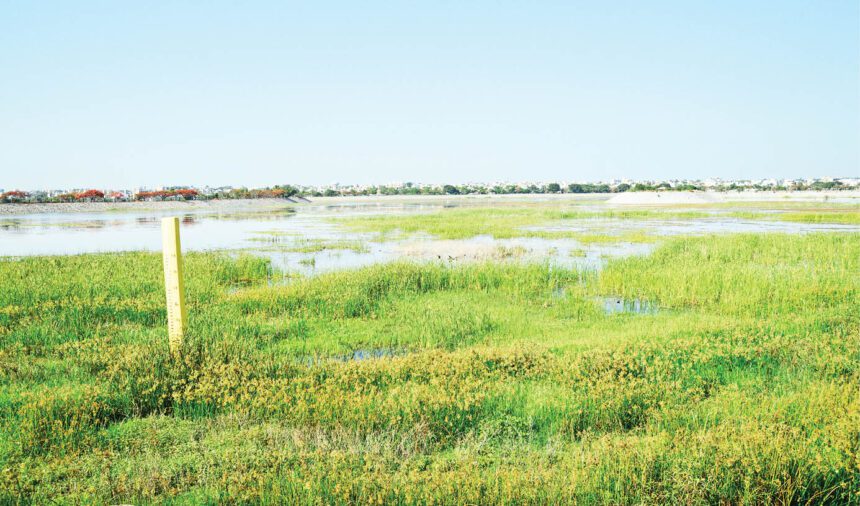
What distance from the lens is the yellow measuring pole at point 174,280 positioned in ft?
28.1

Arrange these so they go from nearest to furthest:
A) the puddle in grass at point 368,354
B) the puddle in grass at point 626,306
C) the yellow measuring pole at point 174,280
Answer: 1. the yellow measuring pole at point 174,280
2. the puddle in grass at point 368,354
3. the puddle in grass at point 626,306

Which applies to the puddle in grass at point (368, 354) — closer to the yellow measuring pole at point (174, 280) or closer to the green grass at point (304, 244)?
the yellow measuring pole at point (174, 280)

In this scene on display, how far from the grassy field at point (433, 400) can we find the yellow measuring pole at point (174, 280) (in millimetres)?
443

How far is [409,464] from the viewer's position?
561 cm

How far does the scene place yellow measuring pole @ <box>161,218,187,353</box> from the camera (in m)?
8.57

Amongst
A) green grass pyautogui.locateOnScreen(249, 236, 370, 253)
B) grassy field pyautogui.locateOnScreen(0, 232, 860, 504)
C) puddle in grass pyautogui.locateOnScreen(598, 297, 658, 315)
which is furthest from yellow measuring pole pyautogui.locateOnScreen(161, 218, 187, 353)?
green grass pyautogui.locateOnScreen(249, 236, 370, 253)

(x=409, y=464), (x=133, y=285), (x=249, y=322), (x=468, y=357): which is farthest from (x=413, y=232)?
(x=409, y=464)

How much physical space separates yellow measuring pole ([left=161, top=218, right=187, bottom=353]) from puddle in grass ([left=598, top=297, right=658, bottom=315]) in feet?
31.3

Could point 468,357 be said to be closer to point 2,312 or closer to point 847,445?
point 847,445

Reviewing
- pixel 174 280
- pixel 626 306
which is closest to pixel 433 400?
pixel 174 280

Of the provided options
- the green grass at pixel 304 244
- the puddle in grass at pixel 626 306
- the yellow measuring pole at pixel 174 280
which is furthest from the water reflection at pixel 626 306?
the green grass at pixel 304 244

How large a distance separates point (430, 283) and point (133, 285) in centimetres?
866

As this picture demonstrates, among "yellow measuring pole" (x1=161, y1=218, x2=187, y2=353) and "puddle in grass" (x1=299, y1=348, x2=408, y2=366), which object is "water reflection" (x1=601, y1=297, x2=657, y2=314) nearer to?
"puddle in grass" (x1=299, y1=348, x2=408, y2=366)

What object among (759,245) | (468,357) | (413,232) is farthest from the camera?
(413,232)
